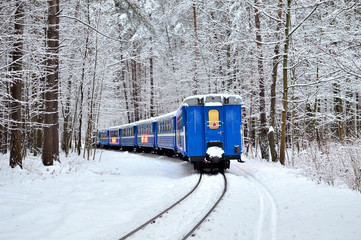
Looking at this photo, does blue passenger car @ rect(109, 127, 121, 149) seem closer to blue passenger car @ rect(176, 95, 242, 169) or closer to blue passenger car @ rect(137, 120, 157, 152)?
blue passenger car @ rect(137, 120, 157, 152)

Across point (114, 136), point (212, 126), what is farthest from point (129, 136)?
point (212, 126)

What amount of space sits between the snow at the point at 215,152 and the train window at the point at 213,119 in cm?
85

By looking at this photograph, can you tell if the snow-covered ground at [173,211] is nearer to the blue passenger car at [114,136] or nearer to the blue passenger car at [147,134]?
the blue passenger car at [147,134]

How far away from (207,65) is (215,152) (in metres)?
11.7

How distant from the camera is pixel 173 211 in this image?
258 inches

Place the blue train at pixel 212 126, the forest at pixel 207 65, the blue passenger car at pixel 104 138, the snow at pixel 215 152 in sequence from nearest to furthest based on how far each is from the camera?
the forest at pixel 207 65, the snow at pixel 215 152, the blue train at pixel 212 126, the blue passenger car at pixel 104 138

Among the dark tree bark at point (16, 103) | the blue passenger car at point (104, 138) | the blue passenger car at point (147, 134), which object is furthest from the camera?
A: the blue passenger car at point (104, 138)

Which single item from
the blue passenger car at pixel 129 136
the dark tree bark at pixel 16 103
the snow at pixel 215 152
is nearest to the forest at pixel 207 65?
the dark tree bark at pixel 16 103

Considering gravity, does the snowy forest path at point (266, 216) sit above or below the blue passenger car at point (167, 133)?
below

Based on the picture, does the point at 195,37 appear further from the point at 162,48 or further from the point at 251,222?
the point at 251,222

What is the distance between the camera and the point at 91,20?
16.7 metres

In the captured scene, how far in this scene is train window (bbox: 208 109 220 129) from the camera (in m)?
12.2

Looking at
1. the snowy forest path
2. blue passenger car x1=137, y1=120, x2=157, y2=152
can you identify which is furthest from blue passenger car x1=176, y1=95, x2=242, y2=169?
blue passenger car x1=137, y1=120, x2=157, y2=152

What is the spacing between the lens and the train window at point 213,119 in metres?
12.2
